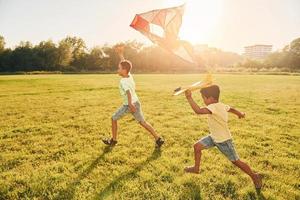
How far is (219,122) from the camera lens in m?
5.31

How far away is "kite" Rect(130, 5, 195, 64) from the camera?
453 cm

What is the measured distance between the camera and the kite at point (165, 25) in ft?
14.9

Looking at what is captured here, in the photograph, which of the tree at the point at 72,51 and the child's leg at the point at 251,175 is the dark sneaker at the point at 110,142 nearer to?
the child's leg at the point at 251,175

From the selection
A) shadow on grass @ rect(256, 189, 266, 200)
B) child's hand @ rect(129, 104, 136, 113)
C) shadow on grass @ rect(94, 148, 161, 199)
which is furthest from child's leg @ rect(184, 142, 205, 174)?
child's hand @ rect(129, 104, 136, 113)

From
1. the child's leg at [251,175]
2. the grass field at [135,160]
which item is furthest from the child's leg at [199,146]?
the child's leg at [251,175]

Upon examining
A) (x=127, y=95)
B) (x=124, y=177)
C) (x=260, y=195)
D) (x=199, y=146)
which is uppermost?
(x=127, y=95)

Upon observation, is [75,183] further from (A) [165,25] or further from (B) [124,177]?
(A) [165,25]

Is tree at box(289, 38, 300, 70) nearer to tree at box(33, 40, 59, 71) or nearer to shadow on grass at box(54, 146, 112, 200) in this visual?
tree at box(33, 40, 59, 71)

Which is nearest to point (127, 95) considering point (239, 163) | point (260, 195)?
point (239, 163)

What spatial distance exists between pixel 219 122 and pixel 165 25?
6.40 ft

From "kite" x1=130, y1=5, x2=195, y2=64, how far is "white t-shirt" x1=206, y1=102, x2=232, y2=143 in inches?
51.1

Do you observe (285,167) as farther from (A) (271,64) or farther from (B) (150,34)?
(A) (271,64)

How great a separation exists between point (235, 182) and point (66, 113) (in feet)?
29.4

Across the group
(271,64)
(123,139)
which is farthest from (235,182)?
(271,64)
